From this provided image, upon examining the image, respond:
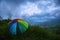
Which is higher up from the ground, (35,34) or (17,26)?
(17,26)

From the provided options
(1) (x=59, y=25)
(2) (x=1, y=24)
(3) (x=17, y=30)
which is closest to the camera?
(3) (x=17, y=30)

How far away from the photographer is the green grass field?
9039 millimetres

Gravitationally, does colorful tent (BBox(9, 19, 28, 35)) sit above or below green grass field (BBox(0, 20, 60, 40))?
above

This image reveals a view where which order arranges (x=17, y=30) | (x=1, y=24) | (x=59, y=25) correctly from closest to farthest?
1. (x=17, y=30)
2. (x=59, y=25)
3. (x=1, y=24)

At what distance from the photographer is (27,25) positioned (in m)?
9.11

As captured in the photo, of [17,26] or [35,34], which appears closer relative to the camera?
[17,26]

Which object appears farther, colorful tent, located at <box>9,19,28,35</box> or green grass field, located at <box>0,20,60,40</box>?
green grass field, located at <box>0,20,60,40</box>

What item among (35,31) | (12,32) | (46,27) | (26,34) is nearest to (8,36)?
(12,32)

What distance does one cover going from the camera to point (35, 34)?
9.37 meters

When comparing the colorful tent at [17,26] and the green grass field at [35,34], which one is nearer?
the colorful tent at [17,26]

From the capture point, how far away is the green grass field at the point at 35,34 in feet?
29.7

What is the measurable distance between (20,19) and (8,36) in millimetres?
1101

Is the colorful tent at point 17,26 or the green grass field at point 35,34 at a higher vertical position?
the colorful tent at point 17,26

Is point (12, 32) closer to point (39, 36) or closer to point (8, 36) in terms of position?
point (8, 36)
